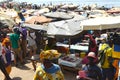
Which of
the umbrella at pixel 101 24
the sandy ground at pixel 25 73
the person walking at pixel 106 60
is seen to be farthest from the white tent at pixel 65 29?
the person walking at pixel 106 60

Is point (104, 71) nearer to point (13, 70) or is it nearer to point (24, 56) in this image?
point (13, 70)

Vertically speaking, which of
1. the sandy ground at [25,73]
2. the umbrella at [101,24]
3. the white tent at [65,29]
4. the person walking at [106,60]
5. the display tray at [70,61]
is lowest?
the sandy ground at [25,73]

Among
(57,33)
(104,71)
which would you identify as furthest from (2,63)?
(104,71)

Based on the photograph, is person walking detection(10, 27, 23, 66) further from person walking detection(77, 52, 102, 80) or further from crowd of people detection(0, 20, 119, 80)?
person walking detection(77, 52, 102, 80)

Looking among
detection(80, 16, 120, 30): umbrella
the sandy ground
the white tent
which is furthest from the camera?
the sandy ground

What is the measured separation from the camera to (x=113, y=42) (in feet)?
24.4

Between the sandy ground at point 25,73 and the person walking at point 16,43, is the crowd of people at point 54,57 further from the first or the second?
the sandy ground at point 25,73

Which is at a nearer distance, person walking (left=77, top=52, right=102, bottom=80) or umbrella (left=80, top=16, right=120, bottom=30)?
person walking (left=77, top=52, right=102, bottom=80)

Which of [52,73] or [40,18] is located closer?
[52,73]

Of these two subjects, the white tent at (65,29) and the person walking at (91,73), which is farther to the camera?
the white tent at (65,29)

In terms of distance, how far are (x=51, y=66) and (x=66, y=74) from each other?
18.1 ft

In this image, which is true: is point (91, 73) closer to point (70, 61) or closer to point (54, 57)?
point (54, 57)

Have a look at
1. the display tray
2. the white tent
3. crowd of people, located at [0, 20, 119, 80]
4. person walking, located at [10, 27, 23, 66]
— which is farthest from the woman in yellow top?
person walking, located at [10, 27, 23, 66]

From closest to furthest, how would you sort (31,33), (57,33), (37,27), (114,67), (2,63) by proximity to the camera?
1. (114,67)
2. (2,63)
3. (57,33)
4. (37,27)
5. (31,33)
